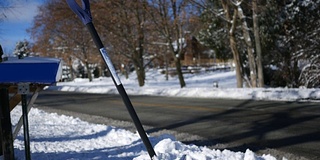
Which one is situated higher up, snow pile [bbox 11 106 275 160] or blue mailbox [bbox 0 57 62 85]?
blue mailbox [bbox 0 57 62 85]

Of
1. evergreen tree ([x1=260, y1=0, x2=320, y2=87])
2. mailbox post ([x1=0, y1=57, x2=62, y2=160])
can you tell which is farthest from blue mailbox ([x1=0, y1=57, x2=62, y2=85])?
evergreen tree ([x1=260, y1=0, x2=320, y2=87])

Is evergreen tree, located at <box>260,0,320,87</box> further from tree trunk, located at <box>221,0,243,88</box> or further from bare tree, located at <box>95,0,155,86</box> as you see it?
bare tree, located at <box>95,0,155,86</box>

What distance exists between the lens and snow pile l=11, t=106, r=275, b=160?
5133 mm

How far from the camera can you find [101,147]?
6438 mm

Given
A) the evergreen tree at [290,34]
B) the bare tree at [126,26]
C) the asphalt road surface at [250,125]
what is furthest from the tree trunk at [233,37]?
the asphalt road surface at [250,125]

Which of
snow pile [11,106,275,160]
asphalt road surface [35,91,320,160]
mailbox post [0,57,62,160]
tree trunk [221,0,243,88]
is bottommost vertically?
asphalt road surface [35,91,320,160]

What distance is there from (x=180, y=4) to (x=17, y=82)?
21.1 m

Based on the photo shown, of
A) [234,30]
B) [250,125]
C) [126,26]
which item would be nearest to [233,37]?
[234,30]

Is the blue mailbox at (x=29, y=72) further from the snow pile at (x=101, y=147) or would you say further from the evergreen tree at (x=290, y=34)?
the evergreen tree at (x=290, y=34)

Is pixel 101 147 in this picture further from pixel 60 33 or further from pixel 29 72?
pixel 60 33

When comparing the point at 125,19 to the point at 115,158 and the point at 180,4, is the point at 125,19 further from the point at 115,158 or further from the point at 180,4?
the point at 115,158

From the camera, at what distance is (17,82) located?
4223mm

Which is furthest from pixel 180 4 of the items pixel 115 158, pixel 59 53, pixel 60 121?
pixel 59 53

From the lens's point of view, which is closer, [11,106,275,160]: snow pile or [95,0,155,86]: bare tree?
[11,106,275,160]: snow pile
